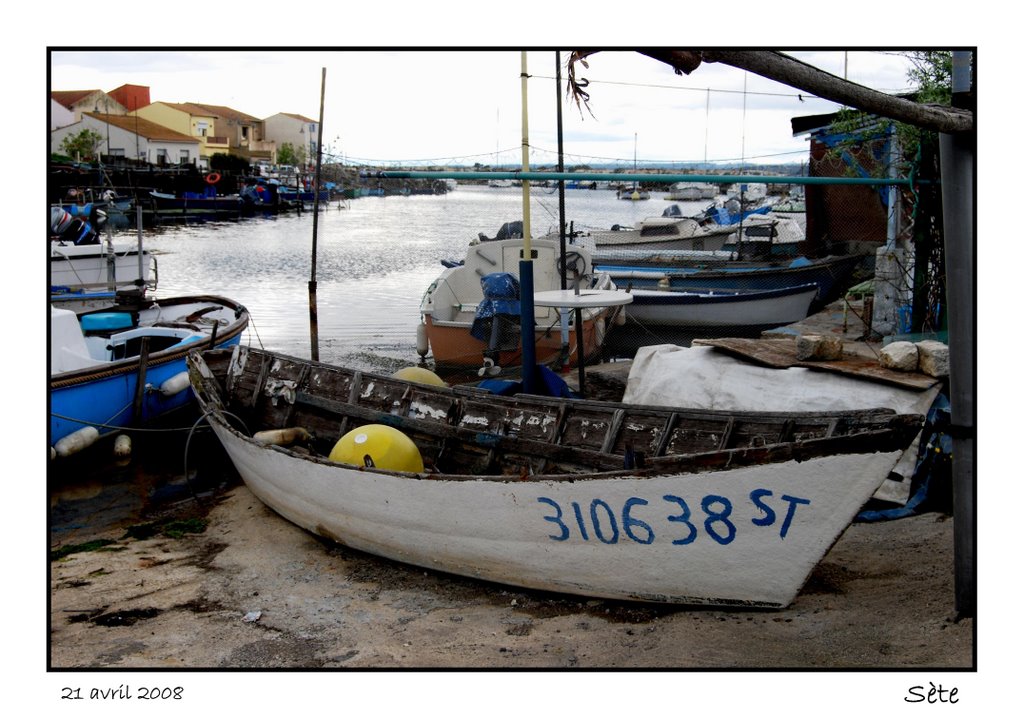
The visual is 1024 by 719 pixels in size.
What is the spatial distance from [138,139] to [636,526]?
3453 cm

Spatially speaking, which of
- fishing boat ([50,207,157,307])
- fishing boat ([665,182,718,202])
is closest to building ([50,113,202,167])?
fishing boat ([50,207,157,307])

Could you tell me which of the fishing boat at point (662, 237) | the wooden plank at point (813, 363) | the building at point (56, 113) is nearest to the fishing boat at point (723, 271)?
the fishing boat at point (662, 237)

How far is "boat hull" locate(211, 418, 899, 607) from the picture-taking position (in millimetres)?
5305

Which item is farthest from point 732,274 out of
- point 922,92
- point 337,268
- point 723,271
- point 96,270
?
point 337,268

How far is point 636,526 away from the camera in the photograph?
570 centimetres

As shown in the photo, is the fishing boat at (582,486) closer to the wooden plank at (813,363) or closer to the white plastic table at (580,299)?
the white plastic table at (580,299)

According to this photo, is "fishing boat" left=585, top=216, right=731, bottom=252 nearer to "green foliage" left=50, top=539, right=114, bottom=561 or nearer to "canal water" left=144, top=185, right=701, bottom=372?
"canal water" left=144, top=185, right=701, bottom=372

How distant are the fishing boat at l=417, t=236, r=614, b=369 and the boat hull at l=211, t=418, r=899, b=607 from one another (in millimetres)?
6127

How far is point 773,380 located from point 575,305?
1.87m

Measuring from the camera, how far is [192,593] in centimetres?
696

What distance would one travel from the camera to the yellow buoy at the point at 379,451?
7367mm

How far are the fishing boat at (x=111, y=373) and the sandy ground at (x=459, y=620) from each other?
3327 mm

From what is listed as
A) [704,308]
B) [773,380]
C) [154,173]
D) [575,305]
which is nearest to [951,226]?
[773,380]

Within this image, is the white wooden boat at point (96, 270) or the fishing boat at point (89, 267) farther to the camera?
the white wooden boat at point (96, 270)
